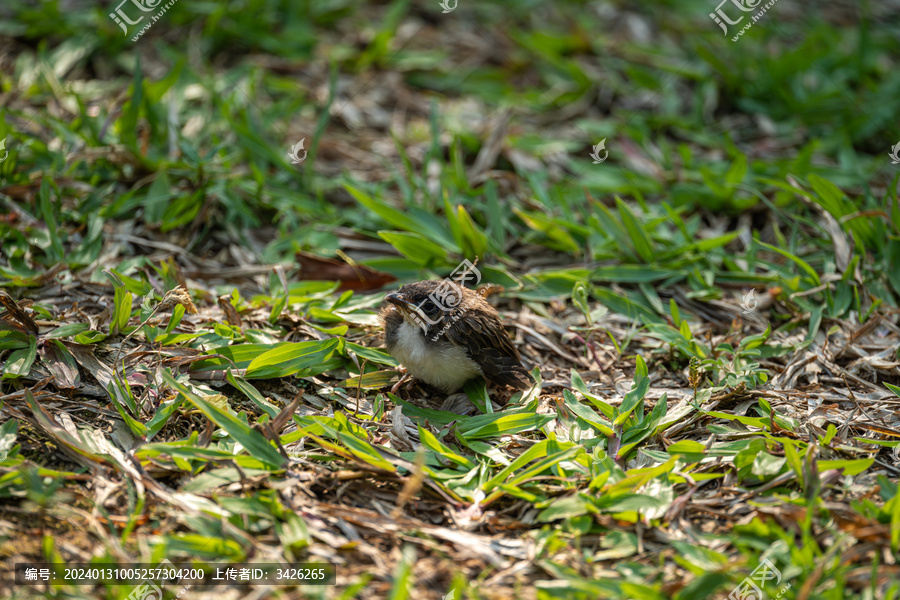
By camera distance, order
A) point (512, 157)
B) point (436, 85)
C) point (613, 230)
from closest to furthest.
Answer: point (613, 230)
point (512, 157)
point (436, 85)

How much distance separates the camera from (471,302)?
4.00 m

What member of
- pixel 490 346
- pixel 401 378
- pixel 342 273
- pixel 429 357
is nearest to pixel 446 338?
pixel 429 357

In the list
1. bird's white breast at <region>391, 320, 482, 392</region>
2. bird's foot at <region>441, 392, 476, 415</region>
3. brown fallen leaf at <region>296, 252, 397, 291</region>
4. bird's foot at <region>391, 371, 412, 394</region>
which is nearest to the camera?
bird's white breast at <region>391, 320, 482, 392</region>

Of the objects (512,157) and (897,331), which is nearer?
(897,331)

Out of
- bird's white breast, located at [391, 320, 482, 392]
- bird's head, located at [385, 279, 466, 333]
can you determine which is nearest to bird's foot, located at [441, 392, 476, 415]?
bird's white breast, located at [391, 320, 482, 392]

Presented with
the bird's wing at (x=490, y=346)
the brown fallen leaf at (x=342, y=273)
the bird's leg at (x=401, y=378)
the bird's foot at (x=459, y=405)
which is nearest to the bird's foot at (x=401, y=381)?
the bird's leg at (x=401, y=378)

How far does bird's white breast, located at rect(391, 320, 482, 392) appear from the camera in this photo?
12.3ft

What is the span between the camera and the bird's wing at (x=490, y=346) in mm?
3848

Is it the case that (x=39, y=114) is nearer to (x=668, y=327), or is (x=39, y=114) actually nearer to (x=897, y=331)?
(x=668, y=327)

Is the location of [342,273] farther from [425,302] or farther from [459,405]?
[459,405]

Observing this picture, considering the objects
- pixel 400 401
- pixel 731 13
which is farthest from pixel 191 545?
pixel 731 13

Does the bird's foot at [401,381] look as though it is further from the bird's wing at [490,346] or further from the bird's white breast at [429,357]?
the bird's wing at [490,346]

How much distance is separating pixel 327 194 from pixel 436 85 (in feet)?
6.68

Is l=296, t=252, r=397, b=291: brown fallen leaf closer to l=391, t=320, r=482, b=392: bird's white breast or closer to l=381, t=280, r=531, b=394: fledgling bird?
l=381, t=280, r=531, b=394: fledgling bird
